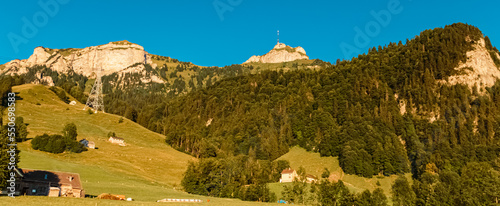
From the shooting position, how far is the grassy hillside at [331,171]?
11981 centimetres

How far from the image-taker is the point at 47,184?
54.3 m

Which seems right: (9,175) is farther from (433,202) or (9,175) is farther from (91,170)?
(433,202)

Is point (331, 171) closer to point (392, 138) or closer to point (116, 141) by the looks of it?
point (392, 138)

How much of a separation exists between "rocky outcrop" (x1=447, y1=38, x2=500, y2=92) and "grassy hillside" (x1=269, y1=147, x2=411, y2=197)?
232 feet

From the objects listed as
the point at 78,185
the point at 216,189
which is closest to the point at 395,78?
the point at 216,189

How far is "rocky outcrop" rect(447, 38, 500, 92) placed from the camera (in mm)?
171000

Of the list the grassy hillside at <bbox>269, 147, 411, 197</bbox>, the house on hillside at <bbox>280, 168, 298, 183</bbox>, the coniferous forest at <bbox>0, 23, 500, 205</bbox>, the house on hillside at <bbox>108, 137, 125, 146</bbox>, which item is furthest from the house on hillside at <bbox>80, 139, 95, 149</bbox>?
the house on hillside at <bbox>280, 168, 298, 183</bbox>

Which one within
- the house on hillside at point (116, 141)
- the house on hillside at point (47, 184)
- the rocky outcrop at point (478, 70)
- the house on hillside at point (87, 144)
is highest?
the rocky outcrop at point (478, 70)

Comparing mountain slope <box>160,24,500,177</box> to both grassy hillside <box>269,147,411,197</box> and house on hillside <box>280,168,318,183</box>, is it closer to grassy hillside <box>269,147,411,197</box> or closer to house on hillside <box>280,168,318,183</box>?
grassy hillside <box>269,147,411,197</box>

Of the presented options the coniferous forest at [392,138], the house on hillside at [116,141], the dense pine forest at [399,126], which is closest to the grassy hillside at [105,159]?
the house on hillside at [116,141]

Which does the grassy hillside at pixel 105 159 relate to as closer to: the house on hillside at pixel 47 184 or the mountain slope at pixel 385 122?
the house on hillside at pixel 47 184

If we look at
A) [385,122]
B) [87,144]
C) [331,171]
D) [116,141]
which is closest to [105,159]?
[87,144]

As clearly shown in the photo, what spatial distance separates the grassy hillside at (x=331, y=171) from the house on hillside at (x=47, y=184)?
61000 millimetres

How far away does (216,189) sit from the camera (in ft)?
318
